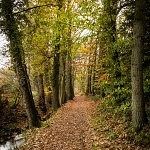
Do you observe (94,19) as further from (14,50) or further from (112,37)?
(14,50)

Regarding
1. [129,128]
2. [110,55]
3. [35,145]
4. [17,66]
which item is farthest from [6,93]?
[129,128]

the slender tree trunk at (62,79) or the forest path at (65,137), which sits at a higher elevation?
the slender tree trunk at (62,79)

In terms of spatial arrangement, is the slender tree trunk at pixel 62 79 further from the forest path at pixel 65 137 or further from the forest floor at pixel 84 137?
the forest floor at pixel 84 137

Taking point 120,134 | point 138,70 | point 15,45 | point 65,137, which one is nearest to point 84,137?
point 65,137

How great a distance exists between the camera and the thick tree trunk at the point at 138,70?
10.2 meters

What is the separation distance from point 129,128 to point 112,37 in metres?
A: 5.58

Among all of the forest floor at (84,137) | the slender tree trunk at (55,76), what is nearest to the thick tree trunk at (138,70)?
the forest floor at (84,137)

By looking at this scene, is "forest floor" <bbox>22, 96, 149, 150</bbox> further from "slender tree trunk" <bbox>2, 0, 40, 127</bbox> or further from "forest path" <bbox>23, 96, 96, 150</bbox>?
"slender tree trunk" <bbox>2, 0, 40, 127</bbox>

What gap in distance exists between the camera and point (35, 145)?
1190 centimetres

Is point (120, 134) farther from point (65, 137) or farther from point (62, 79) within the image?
point (62, 79)

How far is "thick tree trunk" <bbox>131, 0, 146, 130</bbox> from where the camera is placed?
10234mm

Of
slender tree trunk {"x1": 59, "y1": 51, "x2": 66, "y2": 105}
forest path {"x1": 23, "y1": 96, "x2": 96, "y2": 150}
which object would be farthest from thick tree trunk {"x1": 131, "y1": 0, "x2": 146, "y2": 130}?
slender tree trunk {"x1": 59, "y1": 51, "x2": 66, "y2": 105}

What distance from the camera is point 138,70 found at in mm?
10391

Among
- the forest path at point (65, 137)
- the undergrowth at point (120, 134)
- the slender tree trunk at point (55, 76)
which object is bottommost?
the forest path at point (65, 137)
